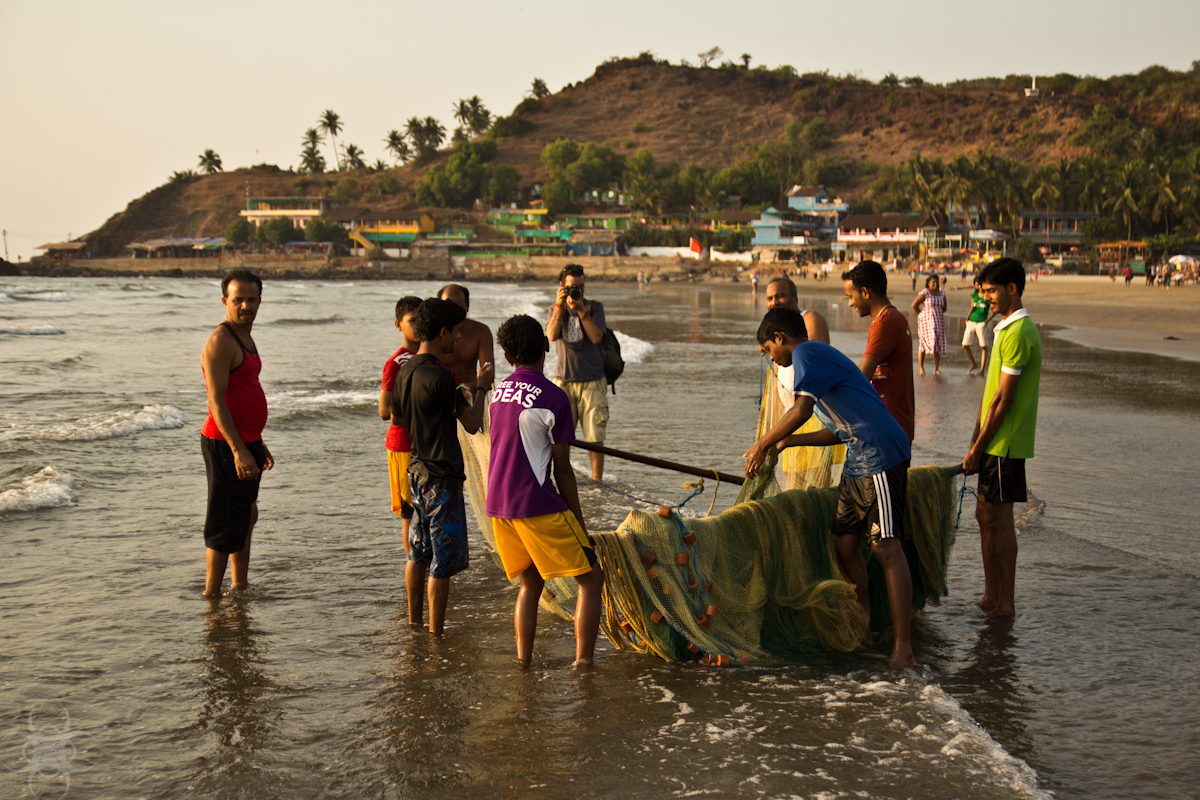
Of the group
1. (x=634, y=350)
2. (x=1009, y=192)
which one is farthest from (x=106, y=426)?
(x=1009, y=192)

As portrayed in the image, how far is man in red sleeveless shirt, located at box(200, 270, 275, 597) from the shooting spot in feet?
15.7

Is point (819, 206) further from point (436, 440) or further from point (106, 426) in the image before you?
point (436, 440)

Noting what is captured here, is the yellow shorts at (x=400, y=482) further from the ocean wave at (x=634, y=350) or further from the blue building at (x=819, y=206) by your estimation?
the blue building at (x=819, y=206)

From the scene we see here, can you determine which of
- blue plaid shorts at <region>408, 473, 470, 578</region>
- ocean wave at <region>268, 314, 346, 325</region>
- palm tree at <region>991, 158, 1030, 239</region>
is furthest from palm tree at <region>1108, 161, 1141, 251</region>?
blue plaid shorts at <region>408, 473, 470, 578</region>

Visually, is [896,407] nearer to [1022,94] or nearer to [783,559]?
[783,559]

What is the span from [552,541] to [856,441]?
1466mm

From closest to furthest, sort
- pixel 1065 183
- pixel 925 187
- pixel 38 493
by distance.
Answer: pixel 38 493 < pixel 1065 183 < pixel 925 187

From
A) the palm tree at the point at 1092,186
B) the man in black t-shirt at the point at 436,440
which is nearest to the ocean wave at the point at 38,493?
the man in black t-shirt at the point at 436,440

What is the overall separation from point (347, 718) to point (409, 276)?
10881 cm

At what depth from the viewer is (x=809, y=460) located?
4.95 metres

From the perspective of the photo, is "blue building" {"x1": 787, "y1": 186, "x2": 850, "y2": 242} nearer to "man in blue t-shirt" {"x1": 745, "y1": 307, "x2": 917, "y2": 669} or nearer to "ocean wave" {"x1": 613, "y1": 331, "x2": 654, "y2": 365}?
"ocean wave" {"x1": 613, "y1": 331, "x2": 654, "y2": 365}

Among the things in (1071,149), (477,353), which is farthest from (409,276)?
(477,353)

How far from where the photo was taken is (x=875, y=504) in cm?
414

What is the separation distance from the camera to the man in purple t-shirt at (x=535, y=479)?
3777 mm
